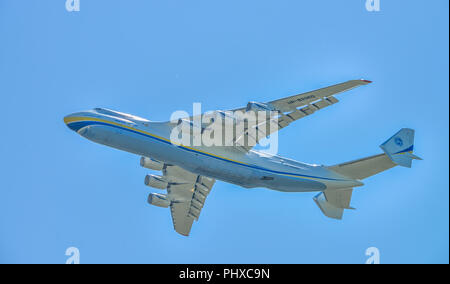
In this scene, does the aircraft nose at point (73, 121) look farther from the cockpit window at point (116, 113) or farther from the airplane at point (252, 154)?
the cockpit window at point (116, 113)

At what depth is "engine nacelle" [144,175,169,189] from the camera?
26344 millimetres

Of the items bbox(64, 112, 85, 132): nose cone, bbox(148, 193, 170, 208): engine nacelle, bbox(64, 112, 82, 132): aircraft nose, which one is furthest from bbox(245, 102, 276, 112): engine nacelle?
bbox(148, 193, 170, 208): engine nacelle

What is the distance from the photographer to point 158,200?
2727 centimetres

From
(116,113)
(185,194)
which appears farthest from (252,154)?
(116,113)

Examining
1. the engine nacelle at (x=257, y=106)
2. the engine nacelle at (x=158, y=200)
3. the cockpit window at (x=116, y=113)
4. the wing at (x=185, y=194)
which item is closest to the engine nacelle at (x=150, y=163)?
the wing at (x=185, y=194)

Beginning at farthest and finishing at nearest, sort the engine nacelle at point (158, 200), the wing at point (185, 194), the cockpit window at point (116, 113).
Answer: the engine nacelle at point (158, 200), the wing at point (185, 194), the cockpit window at point (116, 113)

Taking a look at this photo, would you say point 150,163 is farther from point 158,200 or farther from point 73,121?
point 73,121

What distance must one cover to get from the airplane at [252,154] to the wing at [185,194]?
0.24 metres

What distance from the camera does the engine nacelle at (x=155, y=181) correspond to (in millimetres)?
26344

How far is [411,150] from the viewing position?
2395 cm

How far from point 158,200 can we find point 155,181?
3.88 ft

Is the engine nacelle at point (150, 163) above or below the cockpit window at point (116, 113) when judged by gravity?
below

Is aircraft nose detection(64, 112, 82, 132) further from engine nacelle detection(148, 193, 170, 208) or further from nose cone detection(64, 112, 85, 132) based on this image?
engine nacelle detection(148, 193, 170, 208)

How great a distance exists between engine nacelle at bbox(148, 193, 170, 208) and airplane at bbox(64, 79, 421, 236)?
1053 mm
